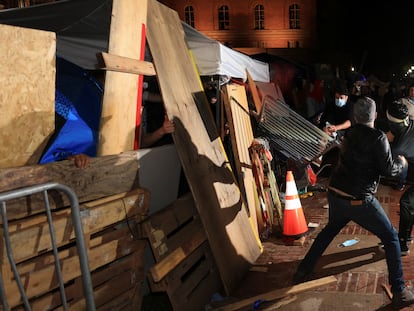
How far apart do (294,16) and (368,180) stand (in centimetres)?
4522

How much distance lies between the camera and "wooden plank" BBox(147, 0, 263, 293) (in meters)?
4.22

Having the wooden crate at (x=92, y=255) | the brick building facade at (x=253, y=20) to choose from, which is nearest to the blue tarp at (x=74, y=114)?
the wooden crate at (x=92, y=255)

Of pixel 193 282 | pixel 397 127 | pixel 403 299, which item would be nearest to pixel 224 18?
pixel 397 127

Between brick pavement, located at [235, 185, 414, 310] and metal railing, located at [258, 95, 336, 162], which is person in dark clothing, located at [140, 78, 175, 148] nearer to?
brick pavement, located at [235, 185, 414, 310]

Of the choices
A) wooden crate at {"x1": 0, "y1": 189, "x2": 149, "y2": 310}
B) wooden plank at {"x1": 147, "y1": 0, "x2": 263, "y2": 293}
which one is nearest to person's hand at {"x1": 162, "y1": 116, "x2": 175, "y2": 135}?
wooden plank at {"x1": 147, "y1": 0, "x2": 263, "y2": 293}

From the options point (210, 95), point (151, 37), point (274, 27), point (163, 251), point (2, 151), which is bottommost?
point (163, 251)

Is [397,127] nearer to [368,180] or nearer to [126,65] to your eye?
[368,180]

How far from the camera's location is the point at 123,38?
3.71 m

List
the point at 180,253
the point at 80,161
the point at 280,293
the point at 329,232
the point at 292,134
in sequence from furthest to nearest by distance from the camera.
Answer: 1. the point at 292,134
2. the point at 329,232
3. the point at 280,293
4. the point at 180,253
5. the point at 80,161

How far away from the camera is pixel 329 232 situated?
173 inches

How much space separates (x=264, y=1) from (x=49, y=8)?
42712 mm

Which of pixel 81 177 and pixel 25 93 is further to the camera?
pixel 81 177

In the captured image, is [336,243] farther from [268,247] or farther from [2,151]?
[2,151]

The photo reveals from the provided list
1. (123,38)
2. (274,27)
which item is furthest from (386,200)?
(274,27)
